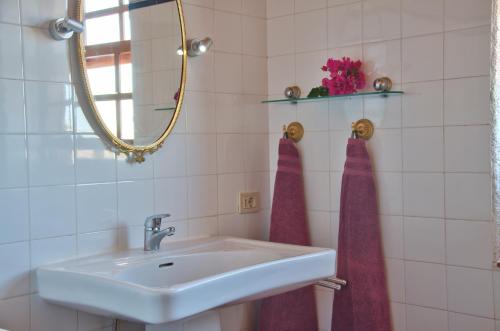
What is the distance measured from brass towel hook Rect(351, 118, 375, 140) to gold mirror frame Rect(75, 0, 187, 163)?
689 mm

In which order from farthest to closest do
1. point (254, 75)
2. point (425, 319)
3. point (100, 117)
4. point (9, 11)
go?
point (254, 75)
point (425, 319)
point (100, 117)
point (9, 11)

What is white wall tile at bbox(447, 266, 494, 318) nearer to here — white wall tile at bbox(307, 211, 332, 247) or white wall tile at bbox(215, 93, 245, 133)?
white wall tile at bbox(307, 211, 332, 247)

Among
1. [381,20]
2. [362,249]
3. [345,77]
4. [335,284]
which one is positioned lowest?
Result: [335,284]

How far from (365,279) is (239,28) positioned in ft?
3.85

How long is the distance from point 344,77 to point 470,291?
91 centimetres

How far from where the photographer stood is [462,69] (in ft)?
6.95

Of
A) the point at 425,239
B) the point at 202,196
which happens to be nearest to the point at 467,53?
the point at 425,239

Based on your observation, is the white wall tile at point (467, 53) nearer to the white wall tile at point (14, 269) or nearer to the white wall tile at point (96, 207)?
the white wall tile at point (96, 207)

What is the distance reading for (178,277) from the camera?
210 cm

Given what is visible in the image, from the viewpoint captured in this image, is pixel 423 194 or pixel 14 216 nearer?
pixel 14 216

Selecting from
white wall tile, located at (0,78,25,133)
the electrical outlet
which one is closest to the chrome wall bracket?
the electrical outlet

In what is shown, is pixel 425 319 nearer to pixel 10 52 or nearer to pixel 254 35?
pixel 254 35

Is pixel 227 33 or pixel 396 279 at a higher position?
pixel 227 33

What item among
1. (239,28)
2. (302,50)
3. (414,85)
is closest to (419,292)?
(414,85)
